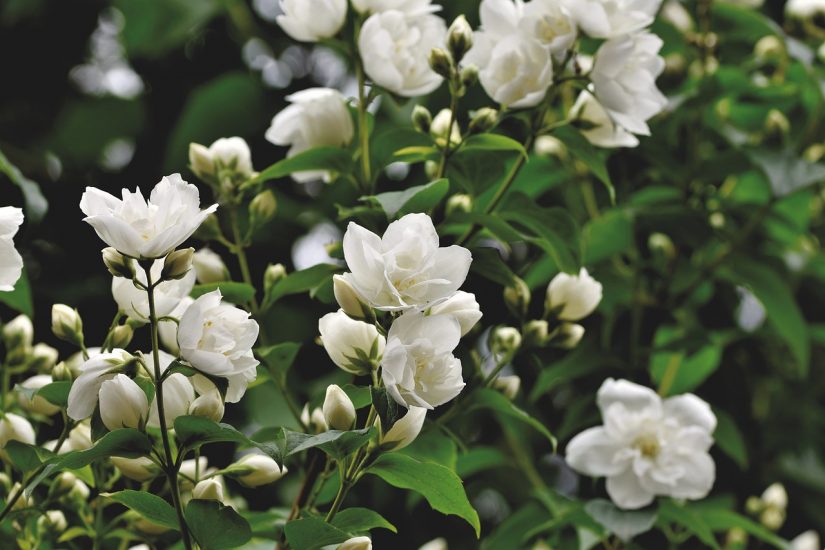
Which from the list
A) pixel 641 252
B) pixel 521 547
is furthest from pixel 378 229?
pixel 641 252

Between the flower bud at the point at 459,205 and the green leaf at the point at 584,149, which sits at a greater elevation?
the green leaf at the point at 584,149

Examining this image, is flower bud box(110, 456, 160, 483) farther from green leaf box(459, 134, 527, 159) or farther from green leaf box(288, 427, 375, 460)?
green leaf box(459, 134, 527, 159)

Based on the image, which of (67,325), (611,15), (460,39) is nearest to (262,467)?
(67,325)

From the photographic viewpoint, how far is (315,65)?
2264mm

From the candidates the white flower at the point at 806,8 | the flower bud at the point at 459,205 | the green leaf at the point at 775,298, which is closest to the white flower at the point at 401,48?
the flower bud at the point at 459,205

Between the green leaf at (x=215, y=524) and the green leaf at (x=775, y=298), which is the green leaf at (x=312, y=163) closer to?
the green leaf at (x=215, y=524)

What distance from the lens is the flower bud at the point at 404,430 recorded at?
2.60 ft

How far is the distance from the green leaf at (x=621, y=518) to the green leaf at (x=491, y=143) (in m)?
0.42

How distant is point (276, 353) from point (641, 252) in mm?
798

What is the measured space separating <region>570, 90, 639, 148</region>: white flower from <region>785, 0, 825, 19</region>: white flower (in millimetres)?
739

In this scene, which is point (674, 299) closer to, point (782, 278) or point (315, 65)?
point (782, 278)

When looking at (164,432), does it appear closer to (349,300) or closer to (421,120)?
(349,300)

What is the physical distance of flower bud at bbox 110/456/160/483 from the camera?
2.69 feet

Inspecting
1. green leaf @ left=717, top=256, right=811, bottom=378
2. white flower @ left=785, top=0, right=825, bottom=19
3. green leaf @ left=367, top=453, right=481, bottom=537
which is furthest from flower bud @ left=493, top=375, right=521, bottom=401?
white flower @ left=785, top=0, right=825, bottom=19
